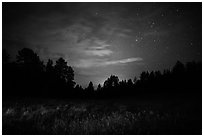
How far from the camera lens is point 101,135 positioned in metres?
4.71

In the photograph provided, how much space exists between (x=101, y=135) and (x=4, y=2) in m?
6.98

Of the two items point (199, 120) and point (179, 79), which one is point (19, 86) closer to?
point (199, 120)

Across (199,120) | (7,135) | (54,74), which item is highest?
(54,74)

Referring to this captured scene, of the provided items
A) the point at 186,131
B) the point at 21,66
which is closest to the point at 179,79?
the point at 21,66

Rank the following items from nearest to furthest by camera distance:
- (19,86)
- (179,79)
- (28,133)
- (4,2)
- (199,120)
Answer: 1. (28,133)
2. (199,120)
3. (4,2)
4. (19,86)
5. (179,79)

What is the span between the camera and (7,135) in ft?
16.4

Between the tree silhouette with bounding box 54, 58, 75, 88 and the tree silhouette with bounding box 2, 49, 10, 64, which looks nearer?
the tree silhouette with bounding box 2, 49, 10, 64

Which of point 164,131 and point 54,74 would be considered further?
point 54,74

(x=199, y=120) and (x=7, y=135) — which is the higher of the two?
(x=199, y=120)

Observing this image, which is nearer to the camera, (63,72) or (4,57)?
(4,57)

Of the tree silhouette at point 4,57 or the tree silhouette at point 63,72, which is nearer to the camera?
the tree silhouette at point 4,57

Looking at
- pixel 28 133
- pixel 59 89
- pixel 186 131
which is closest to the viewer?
pixel 186 131

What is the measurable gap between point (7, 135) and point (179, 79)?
145 ft

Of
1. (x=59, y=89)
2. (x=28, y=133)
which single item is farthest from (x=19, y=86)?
(x=28, y=133)
